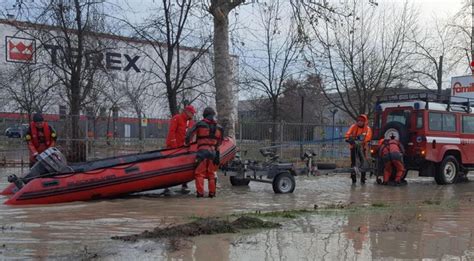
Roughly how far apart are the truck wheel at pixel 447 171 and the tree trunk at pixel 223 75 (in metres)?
6.03

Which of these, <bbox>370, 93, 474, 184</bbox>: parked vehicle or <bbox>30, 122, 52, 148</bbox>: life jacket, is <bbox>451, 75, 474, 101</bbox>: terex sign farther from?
<bbox>30, 122, 52, 148</bbox>: life jacket

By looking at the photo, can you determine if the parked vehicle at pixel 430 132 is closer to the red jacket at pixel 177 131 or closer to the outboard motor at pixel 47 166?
the red jacket at pixel 177 131

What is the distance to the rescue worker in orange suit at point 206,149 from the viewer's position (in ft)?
37.2

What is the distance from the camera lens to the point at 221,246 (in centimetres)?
648

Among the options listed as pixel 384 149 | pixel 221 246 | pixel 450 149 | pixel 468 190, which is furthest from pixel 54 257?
pixel 450 149

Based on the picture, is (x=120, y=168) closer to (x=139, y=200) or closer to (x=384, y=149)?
(x=139, y=200)

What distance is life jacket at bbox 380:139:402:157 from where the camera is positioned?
14.9 m

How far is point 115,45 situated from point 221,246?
14.6 m

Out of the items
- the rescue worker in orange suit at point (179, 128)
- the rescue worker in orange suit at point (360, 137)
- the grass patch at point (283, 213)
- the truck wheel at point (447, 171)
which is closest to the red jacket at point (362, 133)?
the rescue worker in orange suit at point (360, 137)

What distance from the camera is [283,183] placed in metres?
12.8

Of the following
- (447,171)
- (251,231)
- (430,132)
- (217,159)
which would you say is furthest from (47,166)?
(447,171)

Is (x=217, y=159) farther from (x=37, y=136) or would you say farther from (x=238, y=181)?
(x=37, y=136)

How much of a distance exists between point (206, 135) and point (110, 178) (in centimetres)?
210

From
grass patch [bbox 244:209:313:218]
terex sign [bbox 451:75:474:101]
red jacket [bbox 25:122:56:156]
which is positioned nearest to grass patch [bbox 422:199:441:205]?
grass patch [bbox 244:209:313:218]
